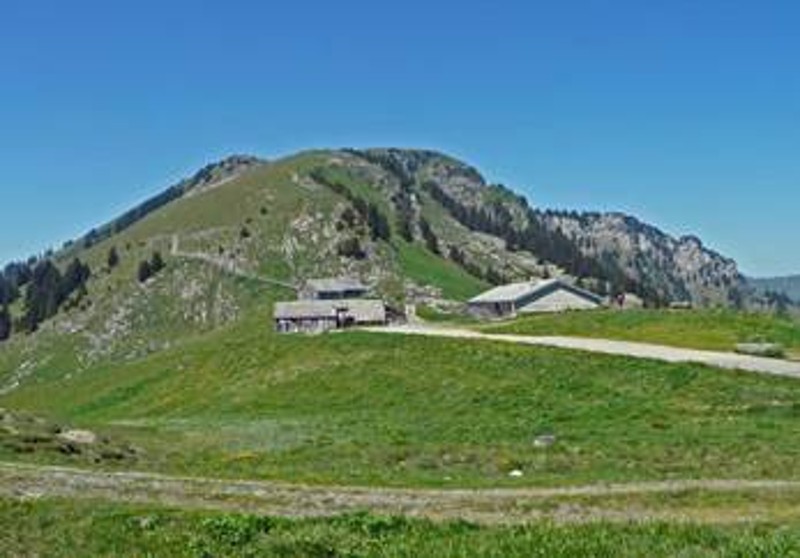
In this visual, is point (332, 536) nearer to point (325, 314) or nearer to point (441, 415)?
point (441, 415)

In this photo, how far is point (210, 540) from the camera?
75.8ft

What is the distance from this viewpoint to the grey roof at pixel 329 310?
572 ft

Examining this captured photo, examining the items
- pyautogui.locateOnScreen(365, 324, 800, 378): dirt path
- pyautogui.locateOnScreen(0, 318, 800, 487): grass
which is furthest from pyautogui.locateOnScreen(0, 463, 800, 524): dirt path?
pyautogui.locateOnScreen(365, 324, 800, 378): dirt path

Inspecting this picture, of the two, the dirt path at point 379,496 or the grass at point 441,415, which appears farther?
the grass at point 441,415

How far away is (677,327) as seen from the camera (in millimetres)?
99375

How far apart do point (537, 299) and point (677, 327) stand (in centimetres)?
9226

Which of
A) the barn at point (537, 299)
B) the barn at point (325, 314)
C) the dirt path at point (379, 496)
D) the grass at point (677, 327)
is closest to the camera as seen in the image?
the dirt path at point (379, 496)

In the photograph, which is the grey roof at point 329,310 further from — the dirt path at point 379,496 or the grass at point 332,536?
the grass at point 332,536

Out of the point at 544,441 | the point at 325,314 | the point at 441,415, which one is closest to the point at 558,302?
the point at 325,314

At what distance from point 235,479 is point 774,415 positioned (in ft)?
92.0

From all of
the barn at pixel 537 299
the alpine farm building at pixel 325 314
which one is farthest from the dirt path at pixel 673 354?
the barn at pixel 537 299

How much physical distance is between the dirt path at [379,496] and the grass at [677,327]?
5511cm

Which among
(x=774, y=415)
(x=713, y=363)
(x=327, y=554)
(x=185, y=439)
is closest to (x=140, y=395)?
(x=185, y=439)

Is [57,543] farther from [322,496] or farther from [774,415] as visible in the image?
[774,415]
